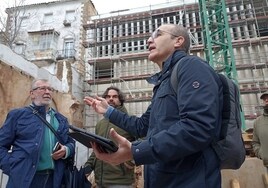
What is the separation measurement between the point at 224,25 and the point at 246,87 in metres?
3.96

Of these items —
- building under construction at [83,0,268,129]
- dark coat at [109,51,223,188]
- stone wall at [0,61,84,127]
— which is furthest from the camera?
building under construction at [83,0,268,129]

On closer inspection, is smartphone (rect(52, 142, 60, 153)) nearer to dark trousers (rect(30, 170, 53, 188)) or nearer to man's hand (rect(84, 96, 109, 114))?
dark trousers (rect(30, 170, 53, 188))

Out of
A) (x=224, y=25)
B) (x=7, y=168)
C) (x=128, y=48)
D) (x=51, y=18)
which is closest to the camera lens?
(x=7, y=168)

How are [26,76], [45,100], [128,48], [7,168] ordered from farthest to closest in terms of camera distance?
[128,48], [26,76], [45,100], [7,168]

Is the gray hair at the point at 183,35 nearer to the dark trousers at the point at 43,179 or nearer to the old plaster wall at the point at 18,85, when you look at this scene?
the dark trousers at the point at 43,179

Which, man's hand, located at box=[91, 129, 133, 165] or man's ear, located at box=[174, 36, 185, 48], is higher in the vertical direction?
man's ear, located at box=[174, 36, 185, 48]

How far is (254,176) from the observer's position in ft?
12.0

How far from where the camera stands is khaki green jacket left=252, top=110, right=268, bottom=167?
12.4 feet

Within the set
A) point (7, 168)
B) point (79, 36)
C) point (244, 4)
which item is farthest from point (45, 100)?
point (79, 36)

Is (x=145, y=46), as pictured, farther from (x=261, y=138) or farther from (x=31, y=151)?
(x=31, y=151)

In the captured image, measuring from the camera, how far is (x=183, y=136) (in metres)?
1.23

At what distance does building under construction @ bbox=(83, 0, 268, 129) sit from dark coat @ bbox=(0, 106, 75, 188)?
13.7 meters

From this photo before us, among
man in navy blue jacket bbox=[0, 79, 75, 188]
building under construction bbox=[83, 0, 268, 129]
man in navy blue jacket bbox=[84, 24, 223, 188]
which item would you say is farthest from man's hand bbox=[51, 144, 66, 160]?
building under construction bbox=[83, 0, 268, 129]

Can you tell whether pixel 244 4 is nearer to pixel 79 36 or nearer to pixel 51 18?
pixel 79 36
